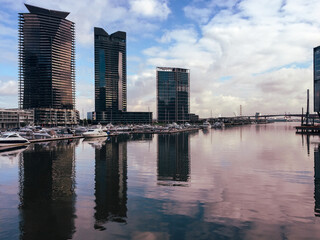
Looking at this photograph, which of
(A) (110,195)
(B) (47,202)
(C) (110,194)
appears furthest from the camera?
(C) (110,194)

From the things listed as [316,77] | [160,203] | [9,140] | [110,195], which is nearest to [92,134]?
[9,140]

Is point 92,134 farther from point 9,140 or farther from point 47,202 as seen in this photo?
point 47,202

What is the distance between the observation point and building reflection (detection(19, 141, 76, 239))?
16.3 metres

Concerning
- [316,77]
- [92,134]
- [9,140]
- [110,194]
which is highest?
[316,77]

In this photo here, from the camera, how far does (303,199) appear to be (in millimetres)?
22547

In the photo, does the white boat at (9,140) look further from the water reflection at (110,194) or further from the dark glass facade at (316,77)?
the dark glass facade at (316,77)

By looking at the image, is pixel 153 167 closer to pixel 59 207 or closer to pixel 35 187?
pixel 35 187

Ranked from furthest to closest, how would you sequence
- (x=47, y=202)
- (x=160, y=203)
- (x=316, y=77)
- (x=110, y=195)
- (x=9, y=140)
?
(x=316, y=77)
(x=9, y=140)
(x=110, y=195)
(x=47, y=202)
(x=160, y=203)

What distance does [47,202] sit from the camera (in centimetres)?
2172

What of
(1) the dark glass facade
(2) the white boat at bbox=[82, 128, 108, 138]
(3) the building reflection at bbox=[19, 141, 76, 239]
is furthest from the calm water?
(1) the dark glass facade

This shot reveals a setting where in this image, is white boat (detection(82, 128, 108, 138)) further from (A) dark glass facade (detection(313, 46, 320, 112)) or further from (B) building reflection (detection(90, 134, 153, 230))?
(A) dark glass facade (detection(313, 46, 320, 112))

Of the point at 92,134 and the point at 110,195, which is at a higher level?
the point at 92,134

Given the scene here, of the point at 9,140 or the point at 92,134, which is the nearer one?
the point at 9,140

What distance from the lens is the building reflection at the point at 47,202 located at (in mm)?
16281
